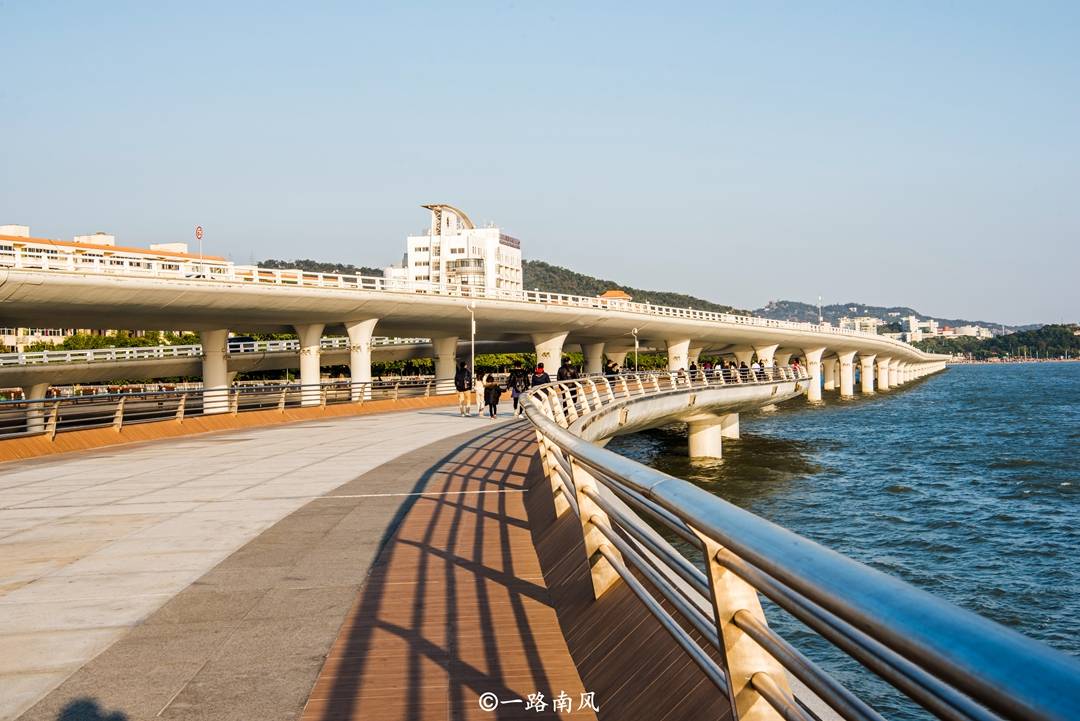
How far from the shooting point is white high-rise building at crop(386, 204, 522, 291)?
18688 cm

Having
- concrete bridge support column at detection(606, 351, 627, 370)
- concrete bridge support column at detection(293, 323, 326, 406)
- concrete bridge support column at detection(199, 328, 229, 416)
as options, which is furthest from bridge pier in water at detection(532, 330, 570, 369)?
concrete bridge support column at detection(606, 351, 627, 370)

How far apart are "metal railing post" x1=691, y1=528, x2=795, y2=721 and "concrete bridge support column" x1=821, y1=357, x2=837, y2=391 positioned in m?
175

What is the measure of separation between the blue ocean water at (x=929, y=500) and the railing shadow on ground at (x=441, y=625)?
6749mm

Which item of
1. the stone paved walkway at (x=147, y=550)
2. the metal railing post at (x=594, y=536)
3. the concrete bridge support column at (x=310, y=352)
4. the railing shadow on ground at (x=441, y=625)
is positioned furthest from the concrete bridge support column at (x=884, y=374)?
the metal railing post at (x=594, y=536)

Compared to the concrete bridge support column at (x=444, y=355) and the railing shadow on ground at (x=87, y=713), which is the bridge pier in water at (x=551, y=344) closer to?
the concrete bridge support column at (x=444, y=355)

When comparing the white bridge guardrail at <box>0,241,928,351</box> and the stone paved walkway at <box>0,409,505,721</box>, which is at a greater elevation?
the white bridge guardrail at <box>0,241,928,351</box>

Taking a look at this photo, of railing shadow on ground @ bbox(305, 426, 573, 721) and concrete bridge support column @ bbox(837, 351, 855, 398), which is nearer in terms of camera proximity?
railing shadow on ground @ bbox(305, 426, 573, 721)

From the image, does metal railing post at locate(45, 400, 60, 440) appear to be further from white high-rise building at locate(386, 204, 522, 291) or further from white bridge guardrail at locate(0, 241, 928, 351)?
white high-rise building at locate(386, 204, 522, 291)

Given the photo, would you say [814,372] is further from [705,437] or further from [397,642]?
[397,642]

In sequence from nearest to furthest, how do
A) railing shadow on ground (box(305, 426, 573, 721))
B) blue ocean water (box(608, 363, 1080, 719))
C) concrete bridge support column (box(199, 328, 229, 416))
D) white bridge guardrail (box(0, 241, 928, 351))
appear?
railing shadow on ground (box(305, 426, 573, 721)) < blue ocean water (box(608, 363, 1080, 719)) < white bridge guardrail (box(0, 241, 928, 351)) < concrete bridge support column (box(199, 328, 229, 416))

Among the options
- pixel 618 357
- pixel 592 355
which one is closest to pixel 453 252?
pixel 618 357

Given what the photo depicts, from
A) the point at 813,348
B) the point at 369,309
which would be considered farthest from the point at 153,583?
the point at 813,348

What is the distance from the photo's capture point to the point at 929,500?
3303 cm

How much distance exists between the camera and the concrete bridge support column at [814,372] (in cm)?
12193
